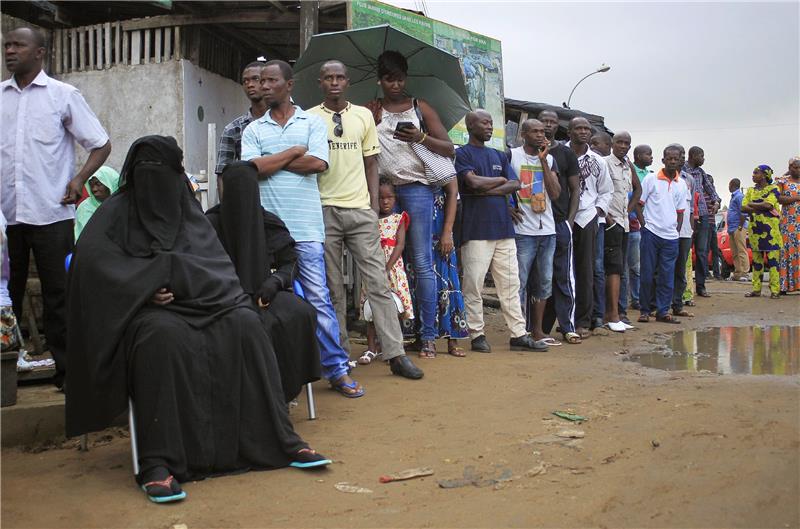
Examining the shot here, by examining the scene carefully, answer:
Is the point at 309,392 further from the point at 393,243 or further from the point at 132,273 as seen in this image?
the point at 393,243

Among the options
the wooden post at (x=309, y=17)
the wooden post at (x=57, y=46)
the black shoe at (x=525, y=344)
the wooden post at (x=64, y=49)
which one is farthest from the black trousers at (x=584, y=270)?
the wooden post at (x=57, y=46)

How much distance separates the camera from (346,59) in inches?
279

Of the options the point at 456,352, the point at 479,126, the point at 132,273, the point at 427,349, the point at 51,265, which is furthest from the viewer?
the point at 479,126

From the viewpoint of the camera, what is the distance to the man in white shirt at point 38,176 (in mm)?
4824

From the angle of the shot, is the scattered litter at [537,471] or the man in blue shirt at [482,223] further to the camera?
the man in blue shirt at [482,223]

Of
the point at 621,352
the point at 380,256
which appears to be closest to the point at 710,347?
the point at 621,352

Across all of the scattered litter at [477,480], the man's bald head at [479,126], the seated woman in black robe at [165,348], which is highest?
the man's bald head at [479,126]

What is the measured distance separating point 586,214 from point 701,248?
5.23 m

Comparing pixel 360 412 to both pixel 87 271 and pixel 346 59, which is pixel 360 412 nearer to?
pixel 87 271

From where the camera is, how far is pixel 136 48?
1077 centimetres

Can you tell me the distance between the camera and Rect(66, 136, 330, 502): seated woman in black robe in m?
3.70

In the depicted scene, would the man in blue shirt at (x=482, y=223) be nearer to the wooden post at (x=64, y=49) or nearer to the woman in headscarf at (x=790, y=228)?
the wooden post at (x=64, y=49)

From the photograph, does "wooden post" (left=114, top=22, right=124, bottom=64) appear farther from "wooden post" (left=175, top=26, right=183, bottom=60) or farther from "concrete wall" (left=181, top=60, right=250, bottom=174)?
"concrete wall" (left=181, top=60, right=250, bottom=174)

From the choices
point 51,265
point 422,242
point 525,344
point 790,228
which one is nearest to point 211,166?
point 422,242
